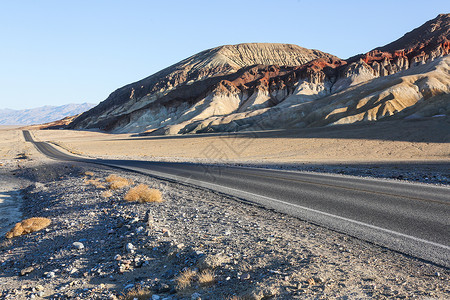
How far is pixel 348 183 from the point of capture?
13297 millimetres

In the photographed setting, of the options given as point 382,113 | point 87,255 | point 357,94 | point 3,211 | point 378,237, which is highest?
point 357,94

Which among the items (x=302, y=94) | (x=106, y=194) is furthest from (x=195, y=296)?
(x=302, y=94)

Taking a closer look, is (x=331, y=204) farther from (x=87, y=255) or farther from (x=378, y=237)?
(x=87, y=255)

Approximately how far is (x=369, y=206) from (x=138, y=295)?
6.46 m

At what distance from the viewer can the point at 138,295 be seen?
4.89 meters

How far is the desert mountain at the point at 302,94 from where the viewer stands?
6775 centimetres

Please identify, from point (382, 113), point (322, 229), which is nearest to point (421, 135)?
point (382, 113)

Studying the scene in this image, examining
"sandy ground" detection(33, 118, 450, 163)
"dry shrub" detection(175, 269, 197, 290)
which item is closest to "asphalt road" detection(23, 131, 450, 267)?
"dry shrub" detection(175, 269, 197, 290)

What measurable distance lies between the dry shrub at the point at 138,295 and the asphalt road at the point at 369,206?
157 inches

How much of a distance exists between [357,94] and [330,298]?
78.3 m

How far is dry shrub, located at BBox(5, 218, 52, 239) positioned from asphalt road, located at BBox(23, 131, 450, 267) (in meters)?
5.77

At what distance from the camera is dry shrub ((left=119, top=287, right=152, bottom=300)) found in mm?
4848

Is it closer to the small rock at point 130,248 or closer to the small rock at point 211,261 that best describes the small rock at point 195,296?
the small rock at point 211,261

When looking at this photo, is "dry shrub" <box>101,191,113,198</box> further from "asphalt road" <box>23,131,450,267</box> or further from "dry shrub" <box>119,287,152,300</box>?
"dry shrub" <box>119,287,152,300</box>
